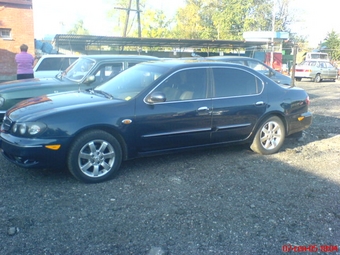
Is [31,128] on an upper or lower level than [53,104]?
lower

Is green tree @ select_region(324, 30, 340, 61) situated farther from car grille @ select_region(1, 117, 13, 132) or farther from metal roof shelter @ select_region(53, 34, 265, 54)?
car grille @ select_region(1, 117, 13, 132)

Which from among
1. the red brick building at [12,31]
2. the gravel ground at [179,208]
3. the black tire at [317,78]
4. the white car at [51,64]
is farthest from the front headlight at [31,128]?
the black tire at [317,78]

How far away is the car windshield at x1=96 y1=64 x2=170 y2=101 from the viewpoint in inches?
207

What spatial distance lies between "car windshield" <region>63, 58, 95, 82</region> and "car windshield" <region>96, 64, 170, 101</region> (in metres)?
1.84

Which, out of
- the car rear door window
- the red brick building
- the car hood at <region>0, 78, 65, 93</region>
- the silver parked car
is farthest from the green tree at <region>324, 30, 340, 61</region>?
the car hood at <region>0, 78, 65, 93</region>

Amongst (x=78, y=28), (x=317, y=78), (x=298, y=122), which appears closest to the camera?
(x=298, y=122)

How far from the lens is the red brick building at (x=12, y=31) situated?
2239cm

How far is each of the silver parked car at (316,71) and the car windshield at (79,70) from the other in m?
21.4

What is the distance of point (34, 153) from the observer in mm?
4375

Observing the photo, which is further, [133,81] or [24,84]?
[24,84]

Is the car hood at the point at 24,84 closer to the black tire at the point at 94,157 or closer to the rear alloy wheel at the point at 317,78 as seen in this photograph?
the black tire at the point at 94,157

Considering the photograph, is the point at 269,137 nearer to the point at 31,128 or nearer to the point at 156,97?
the point at 156,97

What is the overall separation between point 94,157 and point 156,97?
1.15m

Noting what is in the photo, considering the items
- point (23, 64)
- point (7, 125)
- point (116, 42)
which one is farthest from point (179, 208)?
point (116, 42)
